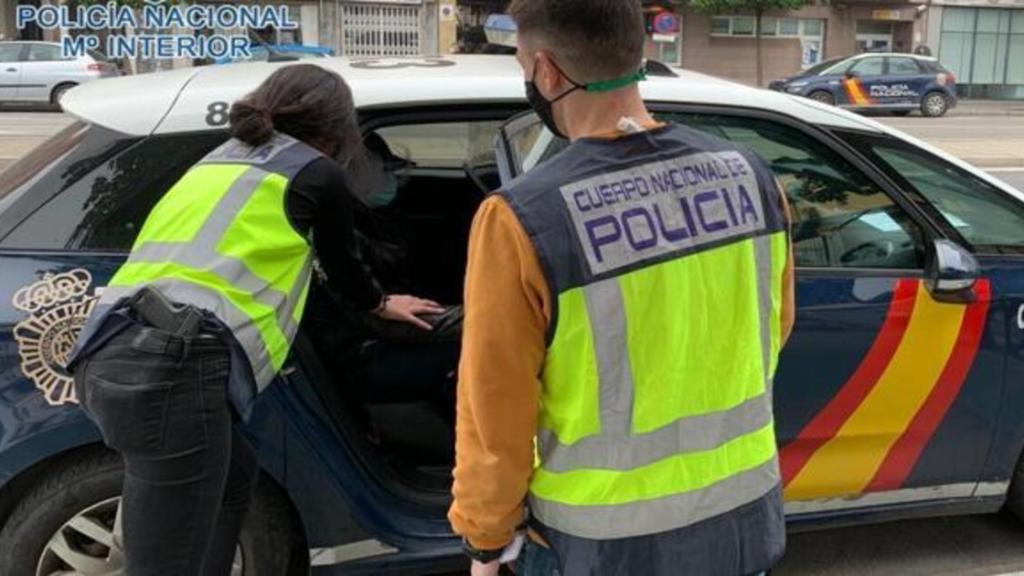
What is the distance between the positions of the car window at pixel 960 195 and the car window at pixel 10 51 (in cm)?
2017

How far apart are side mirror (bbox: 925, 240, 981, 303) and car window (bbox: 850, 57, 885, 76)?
20831 mm

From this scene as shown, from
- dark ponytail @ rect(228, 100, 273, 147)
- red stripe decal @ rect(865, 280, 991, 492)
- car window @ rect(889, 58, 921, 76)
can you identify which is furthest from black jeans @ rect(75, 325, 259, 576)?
car window @ rect(889, 58, 921, 76)

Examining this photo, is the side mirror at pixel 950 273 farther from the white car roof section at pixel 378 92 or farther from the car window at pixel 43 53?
the car window at pixel 43 53

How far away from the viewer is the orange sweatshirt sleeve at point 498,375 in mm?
1371

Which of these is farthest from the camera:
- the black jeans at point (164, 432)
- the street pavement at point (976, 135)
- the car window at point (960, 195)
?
the street pavement at point (976, 135)

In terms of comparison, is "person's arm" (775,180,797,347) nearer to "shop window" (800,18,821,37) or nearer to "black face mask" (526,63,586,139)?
"black face mask" (526,63,586,139)

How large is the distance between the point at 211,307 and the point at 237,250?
5.0 inches

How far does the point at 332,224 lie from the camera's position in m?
2.18

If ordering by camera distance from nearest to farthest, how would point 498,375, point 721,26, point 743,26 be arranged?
point 498,375 < point 721,26 < point 743,26

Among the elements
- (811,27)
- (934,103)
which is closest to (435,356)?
(934,103)

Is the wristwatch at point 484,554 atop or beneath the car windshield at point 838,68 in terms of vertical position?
atop

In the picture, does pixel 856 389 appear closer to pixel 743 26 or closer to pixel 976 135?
pixel 976 135

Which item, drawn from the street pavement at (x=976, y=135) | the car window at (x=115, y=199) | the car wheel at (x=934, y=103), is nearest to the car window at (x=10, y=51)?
the street pavement at (x=976, y=135)

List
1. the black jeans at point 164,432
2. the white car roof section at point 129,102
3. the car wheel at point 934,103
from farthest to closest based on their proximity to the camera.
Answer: the car wheel at point 934,103 → the white car roof section at point 129,102 → the black jeans at point 164,432
